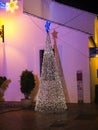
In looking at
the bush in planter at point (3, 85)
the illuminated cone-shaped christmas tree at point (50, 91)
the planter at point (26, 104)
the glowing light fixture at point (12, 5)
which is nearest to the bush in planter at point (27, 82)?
the planter at point (26, 104)

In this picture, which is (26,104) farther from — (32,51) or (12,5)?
(12,5)

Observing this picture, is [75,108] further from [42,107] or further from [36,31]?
[36,31]

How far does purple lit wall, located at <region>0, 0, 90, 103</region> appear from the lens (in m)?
19.7

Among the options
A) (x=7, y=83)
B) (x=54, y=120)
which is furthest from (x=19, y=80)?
(x=54, y=120)

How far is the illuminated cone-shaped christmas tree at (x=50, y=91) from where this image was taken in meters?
16.2

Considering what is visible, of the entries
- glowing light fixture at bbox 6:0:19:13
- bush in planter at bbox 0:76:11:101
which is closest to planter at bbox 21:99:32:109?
bush in planter at bbox 0:76:11:101

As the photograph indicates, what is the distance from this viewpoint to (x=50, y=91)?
53.2 feet

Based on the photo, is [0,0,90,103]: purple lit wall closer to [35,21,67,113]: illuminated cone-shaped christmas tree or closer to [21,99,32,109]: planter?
[21,99,32,109]: planter

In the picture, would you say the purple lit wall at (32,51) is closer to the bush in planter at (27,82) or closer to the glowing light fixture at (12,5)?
the glowing light fixture at (12,5)

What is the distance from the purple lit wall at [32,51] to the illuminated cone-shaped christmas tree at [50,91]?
3312mm

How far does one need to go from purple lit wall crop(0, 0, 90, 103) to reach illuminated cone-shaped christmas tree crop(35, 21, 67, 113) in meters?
3.31

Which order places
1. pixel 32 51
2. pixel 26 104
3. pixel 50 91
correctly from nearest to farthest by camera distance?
1. pixel 50 91
2. pixel 26 104
3. pixel 32 51

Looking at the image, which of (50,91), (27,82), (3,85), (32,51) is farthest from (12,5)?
(50,91)

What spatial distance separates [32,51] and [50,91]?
4750 millimetres
